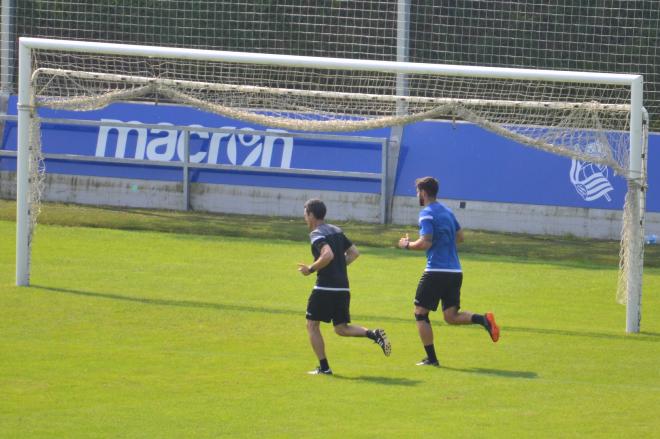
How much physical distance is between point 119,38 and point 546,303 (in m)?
14.8

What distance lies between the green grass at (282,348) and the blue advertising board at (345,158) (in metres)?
2.02

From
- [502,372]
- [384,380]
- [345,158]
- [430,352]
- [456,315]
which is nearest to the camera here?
[384,380]

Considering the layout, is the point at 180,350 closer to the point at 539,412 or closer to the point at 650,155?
the point at 539,412

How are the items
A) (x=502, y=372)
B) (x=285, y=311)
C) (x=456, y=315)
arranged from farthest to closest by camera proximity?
1. (x=285, y=311)
2. (x=456, y=315)
3. (x=502, y=372)

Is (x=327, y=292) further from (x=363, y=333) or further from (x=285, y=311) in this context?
(x=285, y=311)

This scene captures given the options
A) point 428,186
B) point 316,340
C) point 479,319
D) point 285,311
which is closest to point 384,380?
point 316,340

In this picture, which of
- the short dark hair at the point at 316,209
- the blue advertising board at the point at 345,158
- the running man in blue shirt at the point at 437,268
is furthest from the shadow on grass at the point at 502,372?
the blue advertising board at the point at 345,158

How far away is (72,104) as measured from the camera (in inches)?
686

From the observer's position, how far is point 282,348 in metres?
13.8

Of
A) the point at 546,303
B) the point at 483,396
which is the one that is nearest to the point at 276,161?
the point at 546,303

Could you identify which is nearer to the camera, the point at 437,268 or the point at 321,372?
the point at 321,372

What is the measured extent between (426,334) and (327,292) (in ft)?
4.06

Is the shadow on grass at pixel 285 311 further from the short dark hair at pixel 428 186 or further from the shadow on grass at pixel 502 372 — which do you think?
the short dark hair at pixel 428 186

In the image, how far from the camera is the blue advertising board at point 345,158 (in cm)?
2436
